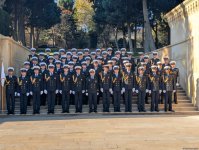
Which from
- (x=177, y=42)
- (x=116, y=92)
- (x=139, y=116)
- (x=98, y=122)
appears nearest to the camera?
(x=98, y=122)

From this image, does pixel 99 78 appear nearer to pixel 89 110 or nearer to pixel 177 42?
pixel 89 110

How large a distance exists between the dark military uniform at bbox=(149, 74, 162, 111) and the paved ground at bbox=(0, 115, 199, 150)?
1.16 metres

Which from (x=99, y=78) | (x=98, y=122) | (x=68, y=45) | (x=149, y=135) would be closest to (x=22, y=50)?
(x=99, y=78)

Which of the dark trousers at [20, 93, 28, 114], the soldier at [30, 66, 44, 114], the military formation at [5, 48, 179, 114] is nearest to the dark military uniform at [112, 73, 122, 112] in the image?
the military formation at [5, 48, 179, 114]

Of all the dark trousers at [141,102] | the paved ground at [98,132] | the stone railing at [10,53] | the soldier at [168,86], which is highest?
the stone railing at [10,53]

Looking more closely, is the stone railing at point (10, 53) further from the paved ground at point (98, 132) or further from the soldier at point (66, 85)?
the paved ground at point (98, 132)

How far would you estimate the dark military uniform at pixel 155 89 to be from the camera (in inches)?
585

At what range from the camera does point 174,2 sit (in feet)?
94.8

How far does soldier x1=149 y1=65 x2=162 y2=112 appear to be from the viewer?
48.8 ft

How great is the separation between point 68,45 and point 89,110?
104 ft

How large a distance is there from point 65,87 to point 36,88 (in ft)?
3.33

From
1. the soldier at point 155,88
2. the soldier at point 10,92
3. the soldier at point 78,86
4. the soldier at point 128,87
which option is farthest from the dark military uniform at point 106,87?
the soldier at point 10,92

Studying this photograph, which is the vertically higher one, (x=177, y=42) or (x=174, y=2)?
(x=174, y=2)

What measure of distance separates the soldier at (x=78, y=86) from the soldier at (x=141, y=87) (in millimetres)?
2010
